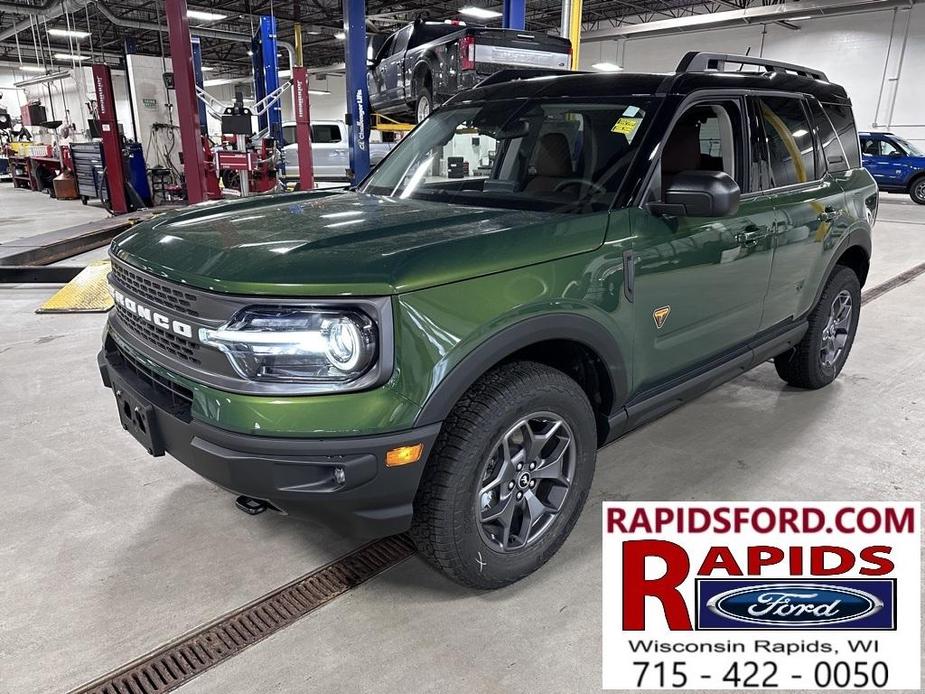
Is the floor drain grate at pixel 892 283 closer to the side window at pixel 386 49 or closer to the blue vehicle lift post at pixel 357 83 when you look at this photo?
the blue vehicle lift post at pixel 357 83

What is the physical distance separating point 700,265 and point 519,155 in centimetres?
88

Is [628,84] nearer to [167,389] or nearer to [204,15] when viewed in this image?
[167,389]

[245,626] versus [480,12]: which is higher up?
[480,12]

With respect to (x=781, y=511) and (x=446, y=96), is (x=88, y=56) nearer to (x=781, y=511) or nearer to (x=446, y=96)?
(x=446, y=96)

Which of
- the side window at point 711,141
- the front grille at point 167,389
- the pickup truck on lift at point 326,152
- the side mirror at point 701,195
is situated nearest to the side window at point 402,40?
the side window at point 711,141

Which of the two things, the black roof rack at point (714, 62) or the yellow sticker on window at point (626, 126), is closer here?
the yellow sticker on window at point (626, 126)

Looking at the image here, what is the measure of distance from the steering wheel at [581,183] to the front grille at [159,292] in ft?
4.48

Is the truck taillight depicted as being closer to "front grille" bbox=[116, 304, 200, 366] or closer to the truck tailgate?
the truck tailgate

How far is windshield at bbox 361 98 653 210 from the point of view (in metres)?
2.42

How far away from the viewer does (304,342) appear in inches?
65.9

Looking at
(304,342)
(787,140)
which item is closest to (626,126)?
(787,140)

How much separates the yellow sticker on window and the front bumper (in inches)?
54.8

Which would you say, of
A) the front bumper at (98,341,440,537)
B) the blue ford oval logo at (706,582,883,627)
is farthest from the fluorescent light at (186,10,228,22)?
the blue ford oval logo at (706,582,883,627)

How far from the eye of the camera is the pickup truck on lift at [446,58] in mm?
6961
